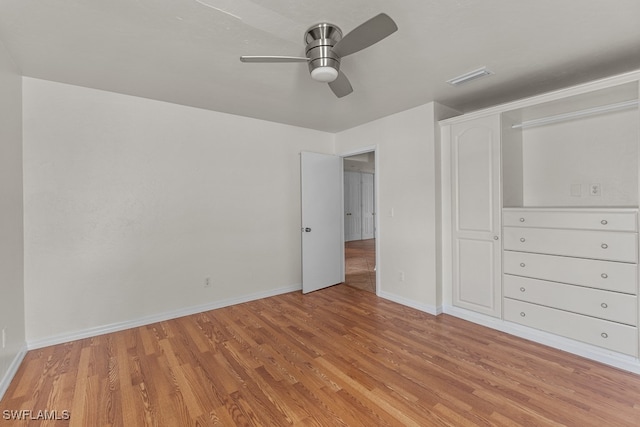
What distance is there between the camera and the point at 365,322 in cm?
301

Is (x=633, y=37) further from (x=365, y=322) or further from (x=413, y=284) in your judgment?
(x=365, y=322)

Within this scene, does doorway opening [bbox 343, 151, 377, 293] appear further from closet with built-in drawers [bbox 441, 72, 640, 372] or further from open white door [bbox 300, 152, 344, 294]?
closet with built-in drawers [bbox 441, 72, 640, 372]

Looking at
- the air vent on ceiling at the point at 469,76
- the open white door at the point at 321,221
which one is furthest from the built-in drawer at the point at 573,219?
the open white door at the point at 321,221

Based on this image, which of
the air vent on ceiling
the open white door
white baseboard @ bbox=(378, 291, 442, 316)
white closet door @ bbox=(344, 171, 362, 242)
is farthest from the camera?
white closet door @ bbox=(344, 171, 362, 242)

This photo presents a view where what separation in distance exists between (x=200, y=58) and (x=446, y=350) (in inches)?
125

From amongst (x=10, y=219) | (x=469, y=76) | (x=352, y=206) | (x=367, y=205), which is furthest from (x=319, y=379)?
(x=367, y=205)

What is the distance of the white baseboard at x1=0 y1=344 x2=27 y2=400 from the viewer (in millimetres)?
1916

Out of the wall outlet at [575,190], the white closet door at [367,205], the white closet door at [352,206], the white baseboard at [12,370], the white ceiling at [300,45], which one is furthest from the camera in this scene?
the white closet door at [367,205]

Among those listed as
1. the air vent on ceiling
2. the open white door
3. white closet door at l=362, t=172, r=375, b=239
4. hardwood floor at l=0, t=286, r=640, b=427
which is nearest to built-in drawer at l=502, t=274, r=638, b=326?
hardwood floor at l=0, t=286, r=640, b=427

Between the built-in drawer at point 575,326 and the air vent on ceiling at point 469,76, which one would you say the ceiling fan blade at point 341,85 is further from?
the built-in drawer at point 575,326

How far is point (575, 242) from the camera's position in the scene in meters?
2.37

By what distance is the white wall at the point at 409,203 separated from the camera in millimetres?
3221

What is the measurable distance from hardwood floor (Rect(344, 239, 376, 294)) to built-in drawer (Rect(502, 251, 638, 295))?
189 cm

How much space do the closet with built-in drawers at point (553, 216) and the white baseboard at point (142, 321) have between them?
8.39ft
